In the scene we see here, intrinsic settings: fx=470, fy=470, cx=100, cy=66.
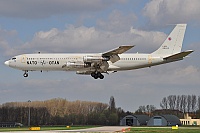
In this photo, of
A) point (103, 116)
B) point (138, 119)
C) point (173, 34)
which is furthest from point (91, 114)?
point (173, 34)

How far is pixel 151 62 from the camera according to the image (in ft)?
275

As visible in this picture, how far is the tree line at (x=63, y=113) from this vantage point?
16888cm

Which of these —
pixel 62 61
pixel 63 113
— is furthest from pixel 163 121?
pixel 62 61

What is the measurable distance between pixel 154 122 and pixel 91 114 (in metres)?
27.7

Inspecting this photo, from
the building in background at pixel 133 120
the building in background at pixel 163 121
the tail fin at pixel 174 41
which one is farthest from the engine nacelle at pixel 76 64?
the building in background at pixel 133 120

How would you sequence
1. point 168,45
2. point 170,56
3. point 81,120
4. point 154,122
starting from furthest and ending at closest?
1. point 81,120
2. point 154,122
3. point 168,45
4. point 170,56

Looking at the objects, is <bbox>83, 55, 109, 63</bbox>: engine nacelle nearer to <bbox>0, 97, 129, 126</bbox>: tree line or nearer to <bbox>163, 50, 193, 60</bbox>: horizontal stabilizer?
<bbox>163, 50, 193, 60</bbox>: horizontal stabilizer

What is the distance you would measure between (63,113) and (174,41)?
101 metres

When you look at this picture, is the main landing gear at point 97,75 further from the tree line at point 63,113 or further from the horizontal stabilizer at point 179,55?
the tree line at point 63,113

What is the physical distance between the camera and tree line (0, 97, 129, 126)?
169 m

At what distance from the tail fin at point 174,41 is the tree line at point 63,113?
79013 mm

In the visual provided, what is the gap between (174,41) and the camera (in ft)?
294

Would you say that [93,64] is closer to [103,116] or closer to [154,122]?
[154,122]

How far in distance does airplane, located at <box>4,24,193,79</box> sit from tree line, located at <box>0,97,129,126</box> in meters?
81.9
